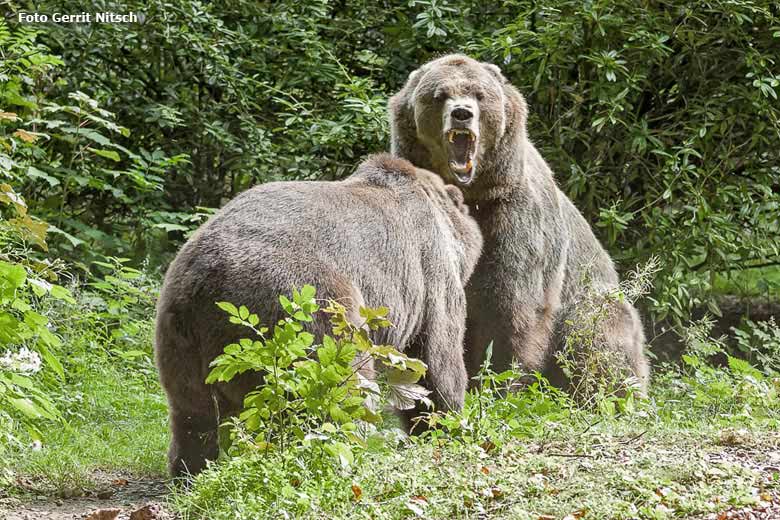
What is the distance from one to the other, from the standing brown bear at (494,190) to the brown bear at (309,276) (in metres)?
1.19

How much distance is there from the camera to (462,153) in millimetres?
7516

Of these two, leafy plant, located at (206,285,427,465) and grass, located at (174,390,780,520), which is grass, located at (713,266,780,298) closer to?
grass, located at (174,390,780,520)

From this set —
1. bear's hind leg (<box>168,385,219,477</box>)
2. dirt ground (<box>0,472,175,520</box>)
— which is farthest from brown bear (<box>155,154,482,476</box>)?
dirt ground (<box>0,472,175,520</box>)

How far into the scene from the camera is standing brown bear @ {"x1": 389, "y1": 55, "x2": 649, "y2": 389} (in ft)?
24.7

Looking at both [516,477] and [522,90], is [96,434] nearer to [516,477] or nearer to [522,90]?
[516,477]

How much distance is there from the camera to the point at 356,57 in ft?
37.9

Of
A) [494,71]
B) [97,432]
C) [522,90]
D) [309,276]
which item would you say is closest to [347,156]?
[522,90]

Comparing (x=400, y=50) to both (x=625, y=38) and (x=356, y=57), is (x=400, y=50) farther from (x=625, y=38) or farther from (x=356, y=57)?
(x=625, y=38)

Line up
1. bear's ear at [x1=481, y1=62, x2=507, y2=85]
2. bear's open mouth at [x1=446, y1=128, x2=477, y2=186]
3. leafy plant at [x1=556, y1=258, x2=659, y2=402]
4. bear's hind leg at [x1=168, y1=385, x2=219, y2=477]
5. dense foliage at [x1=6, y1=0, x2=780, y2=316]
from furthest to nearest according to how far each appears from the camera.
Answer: dense foliage at [x1=6, y1=0, x2=780, y2=316], bear's ear at [x1=481, y1=62, x2=507, y2=85], bear's open mouth at [x1=446, y1=128, x2=477, y2=186], leafy plant at [x1=556, y1=258, x2=659, y2=402], bear's hind leg at [x1=168, y1=385, x2=219, y2=477]

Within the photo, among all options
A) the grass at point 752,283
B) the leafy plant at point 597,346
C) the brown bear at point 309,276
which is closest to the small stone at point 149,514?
the brown bear at point 309,276

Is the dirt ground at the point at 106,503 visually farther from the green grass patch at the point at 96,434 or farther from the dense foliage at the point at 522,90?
the dense foliage at the point at 522,90

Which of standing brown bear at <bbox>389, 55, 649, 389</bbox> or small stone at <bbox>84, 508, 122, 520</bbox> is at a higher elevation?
standing brown bear at <bbox>389, 55, 649, 389</bbox>

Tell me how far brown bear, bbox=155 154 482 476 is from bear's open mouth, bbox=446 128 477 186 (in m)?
1.02

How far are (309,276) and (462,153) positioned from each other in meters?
2.50
